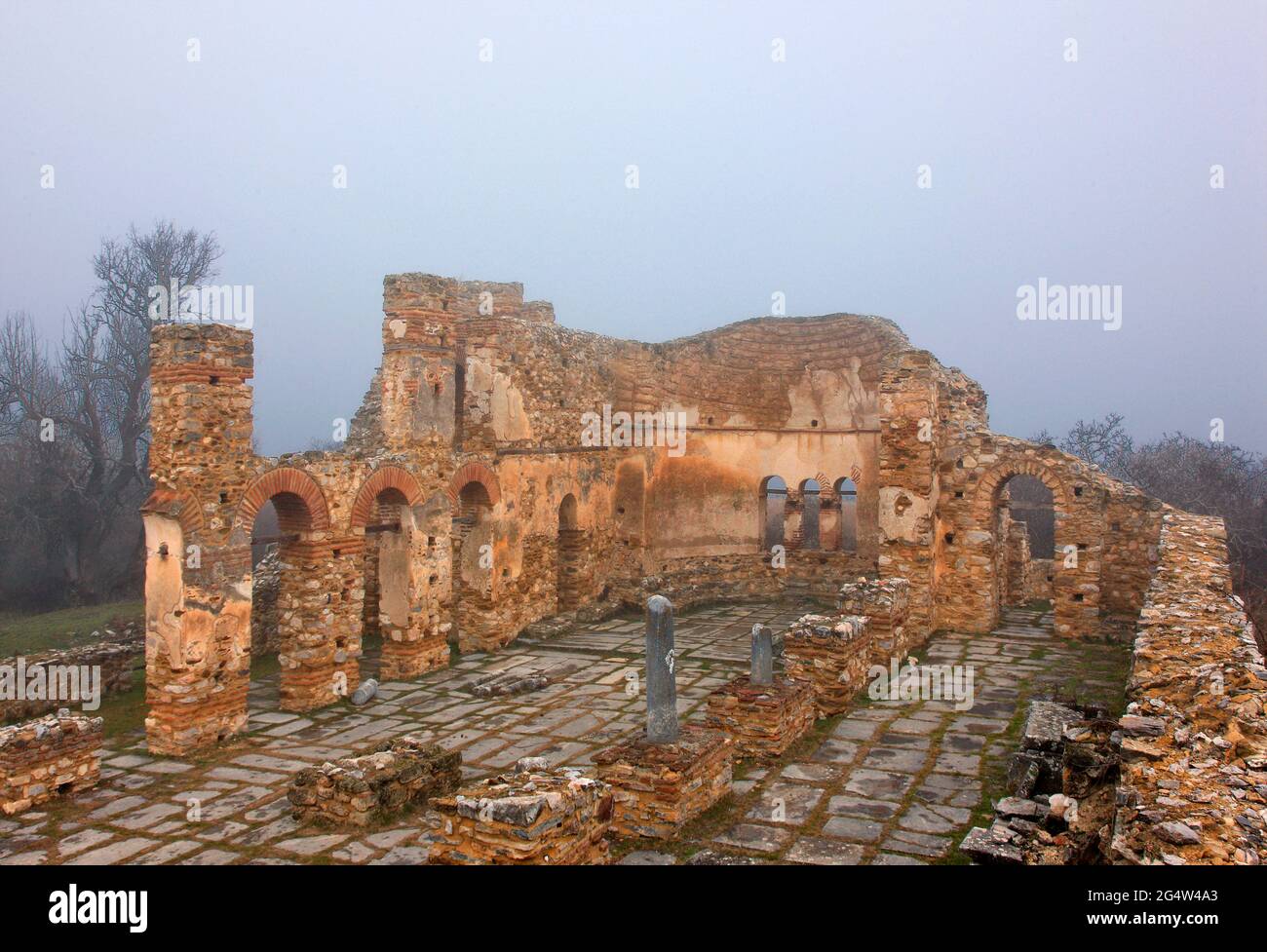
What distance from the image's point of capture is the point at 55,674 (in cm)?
1252

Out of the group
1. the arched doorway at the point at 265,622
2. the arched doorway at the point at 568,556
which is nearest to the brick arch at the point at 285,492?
the arched doorway at the point at 265,622

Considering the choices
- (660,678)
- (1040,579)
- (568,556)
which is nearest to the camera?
(660,678)

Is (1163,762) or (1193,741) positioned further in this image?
(1193,741)

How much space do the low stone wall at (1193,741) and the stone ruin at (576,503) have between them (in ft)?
0.25

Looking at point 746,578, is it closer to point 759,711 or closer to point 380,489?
point 380,489

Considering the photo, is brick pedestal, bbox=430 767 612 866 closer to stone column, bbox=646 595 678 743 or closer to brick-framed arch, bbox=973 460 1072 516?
stone column, bbox=646 595 678 743

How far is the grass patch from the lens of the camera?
1612 centimetres

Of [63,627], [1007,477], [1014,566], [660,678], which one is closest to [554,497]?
[1007,477]

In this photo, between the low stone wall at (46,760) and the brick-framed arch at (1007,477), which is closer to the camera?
the low stone wall at (46,760)

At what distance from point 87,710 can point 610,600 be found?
929cm

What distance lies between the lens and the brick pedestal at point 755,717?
9492 millimetres

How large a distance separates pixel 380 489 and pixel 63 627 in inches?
361

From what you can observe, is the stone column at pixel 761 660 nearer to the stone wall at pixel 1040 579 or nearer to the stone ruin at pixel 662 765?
the stone ruin at pixel 662 765
